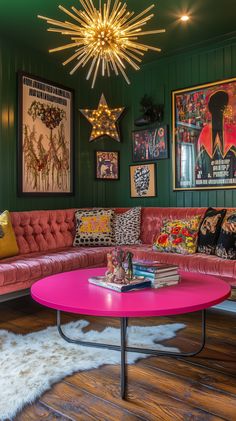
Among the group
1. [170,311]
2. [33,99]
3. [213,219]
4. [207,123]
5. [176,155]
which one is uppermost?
[33,99]

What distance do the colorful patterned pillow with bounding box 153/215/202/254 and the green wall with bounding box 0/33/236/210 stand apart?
2.26 feet

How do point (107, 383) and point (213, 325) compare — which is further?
point (213, 325)

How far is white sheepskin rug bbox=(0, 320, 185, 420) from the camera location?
1760 mm

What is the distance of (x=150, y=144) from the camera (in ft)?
14.5

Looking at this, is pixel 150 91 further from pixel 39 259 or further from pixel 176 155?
pixel 39 259

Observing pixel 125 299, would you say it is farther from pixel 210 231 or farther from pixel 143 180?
pixel 143 180

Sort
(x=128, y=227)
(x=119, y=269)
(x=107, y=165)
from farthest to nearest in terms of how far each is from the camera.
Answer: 1. (x=107, y=165)
2. (x=128, y=227)
3. (x=119, y=269)

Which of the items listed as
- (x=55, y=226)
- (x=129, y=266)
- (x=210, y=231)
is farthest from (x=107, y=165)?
(x=129, y=266)

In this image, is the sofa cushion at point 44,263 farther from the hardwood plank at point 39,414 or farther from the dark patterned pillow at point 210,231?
the hardwood plank at point 39,414

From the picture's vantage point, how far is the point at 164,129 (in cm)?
428

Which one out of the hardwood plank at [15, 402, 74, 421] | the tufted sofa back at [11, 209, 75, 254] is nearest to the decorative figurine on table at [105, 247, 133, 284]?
the hardwood plank at [15, 402, 74, 421]

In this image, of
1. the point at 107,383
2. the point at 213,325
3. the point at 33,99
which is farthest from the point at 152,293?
the point at 33,99

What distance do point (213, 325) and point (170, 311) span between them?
1.29 metres

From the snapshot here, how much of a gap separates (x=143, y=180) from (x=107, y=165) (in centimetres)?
58
